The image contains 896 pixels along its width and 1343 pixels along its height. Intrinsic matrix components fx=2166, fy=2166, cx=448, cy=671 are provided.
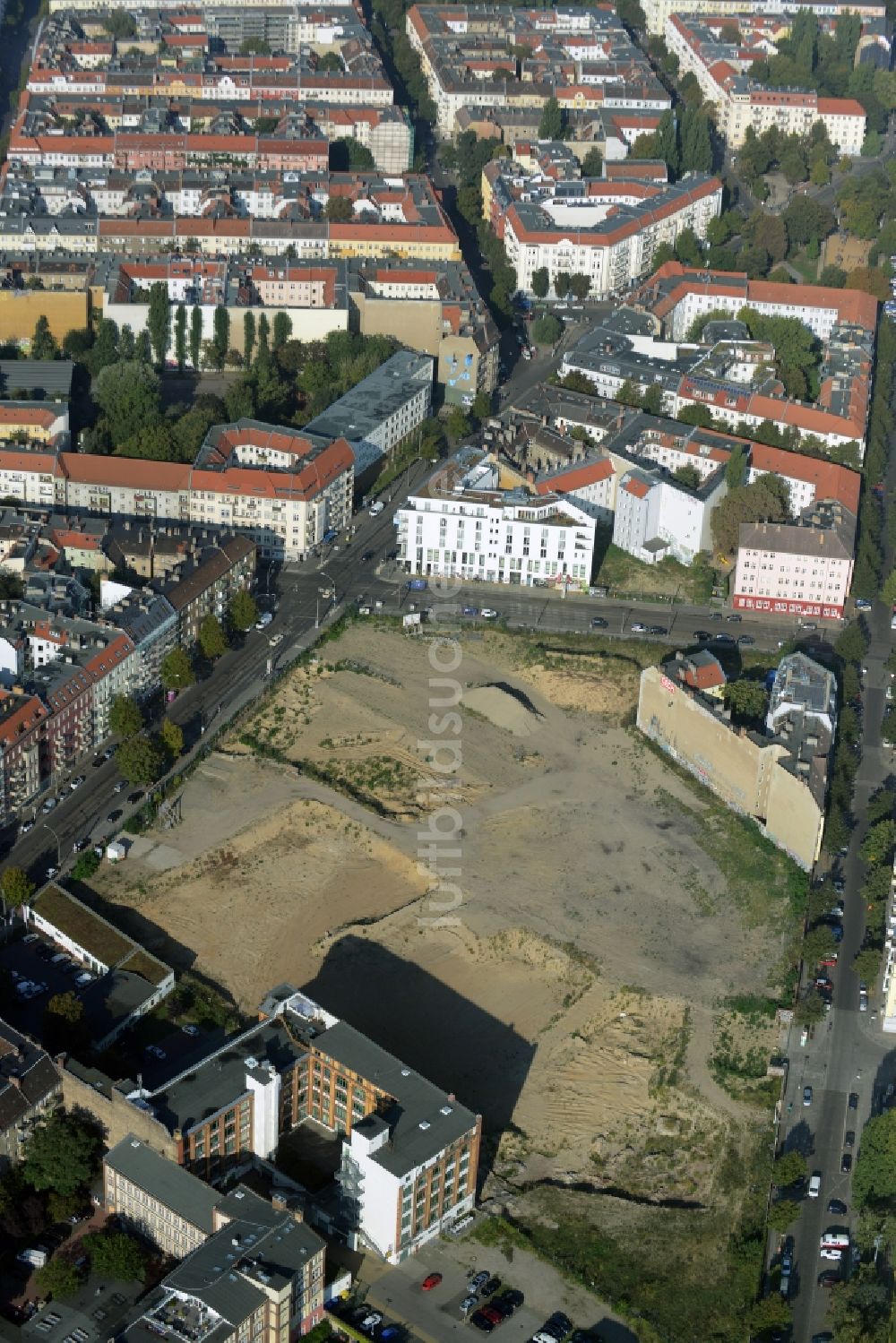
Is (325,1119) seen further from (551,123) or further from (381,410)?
(551,123)

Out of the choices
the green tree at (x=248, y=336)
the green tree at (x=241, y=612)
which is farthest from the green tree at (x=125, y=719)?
the green tree at (x=248, y=336)

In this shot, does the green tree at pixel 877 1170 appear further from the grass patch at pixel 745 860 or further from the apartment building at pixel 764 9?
the apartment building at pixel 764 9

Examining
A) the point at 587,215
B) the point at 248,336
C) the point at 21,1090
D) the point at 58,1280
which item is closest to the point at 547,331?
the point at 587,215

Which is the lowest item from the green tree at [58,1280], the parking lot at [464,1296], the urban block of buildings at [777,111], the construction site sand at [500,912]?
the parking lot at [464,1296]

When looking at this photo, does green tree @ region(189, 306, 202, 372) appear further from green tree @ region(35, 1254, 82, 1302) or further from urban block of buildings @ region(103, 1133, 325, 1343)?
green tree @ region(35, 1254, 82, 1302)

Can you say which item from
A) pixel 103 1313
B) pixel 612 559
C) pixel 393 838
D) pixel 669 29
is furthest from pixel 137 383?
pixel 669 29

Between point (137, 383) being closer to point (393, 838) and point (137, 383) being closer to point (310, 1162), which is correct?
point (393, 838)
